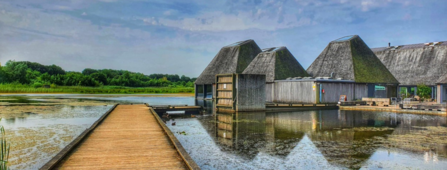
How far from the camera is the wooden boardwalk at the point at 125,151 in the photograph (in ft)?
22.3

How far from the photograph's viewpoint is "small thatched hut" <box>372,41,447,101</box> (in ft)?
115

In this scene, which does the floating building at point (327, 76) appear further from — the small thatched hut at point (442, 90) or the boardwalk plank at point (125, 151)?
the boardwalk plank at point (125, 151)

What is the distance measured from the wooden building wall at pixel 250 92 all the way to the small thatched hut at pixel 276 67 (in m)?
10.0

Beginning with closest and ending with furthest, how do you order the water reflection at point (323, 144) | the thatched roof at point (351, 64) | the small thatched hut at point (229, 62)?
1. the water reflection at point (323, 144)
2. the thatched roof at point (351, 64)
3. the small thatched hut at point (229, 62)

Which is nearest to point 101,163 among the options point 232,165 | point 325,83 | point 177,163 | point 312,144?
point 177,163

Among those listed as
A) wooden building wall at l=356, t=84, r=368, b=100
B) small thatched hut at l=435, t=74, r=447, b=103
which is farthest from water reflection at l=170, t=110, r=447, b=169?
wooden building wall at l=356, t=84, r=368, b=100

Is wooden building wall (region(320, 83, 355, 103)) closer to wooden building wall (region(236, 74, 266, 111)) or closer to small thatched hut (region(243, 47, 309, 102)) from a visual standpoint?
small thatched hut (region(243, 47, 309, 102))

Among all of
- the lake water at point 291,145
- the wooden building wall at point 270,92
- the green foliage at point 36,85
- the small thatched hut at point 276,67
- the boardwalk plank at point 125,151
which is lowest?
the lake water at point 291,145

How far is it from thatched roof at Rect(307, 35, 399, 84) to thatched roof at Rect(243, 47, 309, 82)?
7.77 feet

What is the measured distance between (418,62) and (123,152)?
1536 inches

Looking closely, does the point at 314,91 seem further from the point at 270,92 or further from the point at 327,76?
the point at 327,76

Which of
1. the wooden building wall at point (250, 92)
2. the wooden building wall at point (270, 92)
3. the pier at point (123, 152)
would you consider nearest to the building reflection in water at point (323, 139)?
the pier at point (123, 152)

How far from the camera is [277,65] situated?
117ft

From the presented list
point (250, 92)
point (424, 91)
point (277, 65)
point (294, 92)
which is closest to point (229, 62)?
point (277, 65)
